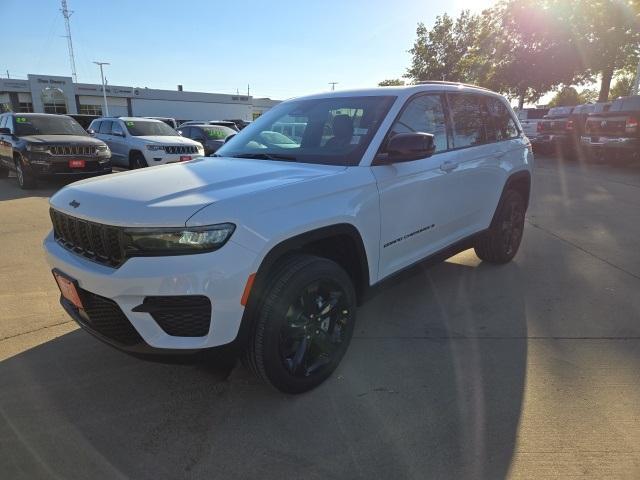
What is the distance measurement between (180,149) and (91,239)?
33.4ft

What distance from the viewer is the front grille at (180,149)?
1203cm


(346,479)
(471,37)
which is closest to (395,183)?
(346,479)

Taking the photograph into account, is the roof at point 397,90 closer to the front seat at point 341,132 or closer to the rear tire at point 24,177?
the front seat at point 341,132

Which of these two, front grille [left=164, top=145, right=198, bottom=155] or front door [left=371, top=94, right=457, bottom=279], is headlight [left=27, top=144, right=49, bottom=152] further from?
front door [left=371, top=94, right=457, bottom=279]

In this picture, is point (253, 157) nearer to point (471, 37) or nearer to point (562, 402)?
point (562, 402)

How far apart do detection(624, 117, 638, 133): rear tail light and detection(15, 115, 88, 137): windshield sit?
49.1ft

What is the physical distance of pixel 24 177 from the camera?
34.3 ft

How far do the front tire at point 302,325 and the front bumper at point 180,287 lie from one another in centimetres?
21

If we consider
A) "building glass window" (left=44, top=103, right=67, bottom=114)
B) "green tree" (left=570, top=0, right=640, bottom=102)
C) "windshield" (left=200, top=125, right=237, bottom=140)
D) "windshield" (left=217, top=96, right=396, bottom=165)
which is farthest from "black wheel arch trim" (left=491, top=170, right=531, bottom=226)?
"building glass window" (left=44, top=103, right=67, bottom=114)

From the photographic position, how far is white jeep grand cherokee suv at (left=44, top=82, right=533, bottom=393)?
226 centimetres

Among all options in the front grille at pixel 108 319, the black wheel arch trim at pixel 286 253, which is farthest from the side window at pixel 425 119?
the front grille at pixel 108 319

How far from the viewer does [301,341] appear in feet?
9.07

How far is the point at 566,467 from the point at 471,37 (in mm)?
38118

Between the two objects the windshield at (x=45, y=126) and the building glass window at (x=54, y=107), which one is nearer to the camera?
the windshield at (x=45, y=126)
